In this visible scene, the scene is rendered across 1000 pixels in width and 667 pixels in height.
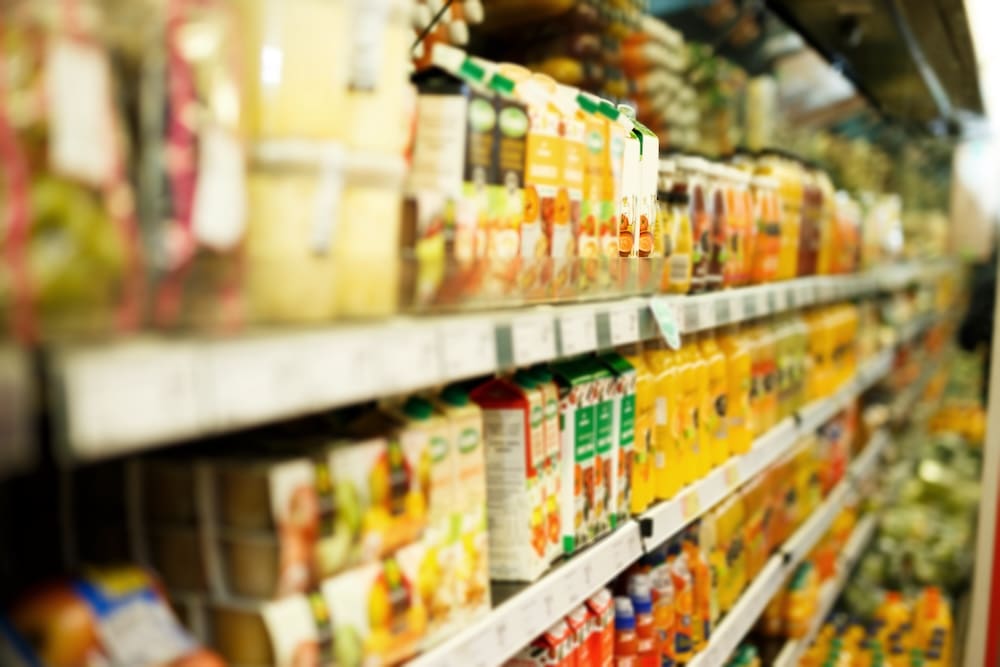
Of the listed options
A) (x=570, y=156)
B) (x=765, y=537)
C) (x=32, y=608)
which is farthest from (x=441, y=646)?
(x=765, y=537)

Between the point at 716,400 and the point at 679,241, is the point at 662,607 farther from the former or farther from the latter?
the point at 679,241

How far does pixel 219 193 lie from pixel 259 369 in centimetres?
14

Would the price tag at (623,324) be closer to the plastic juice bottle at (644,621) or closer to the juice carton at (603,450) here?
the juice carton at (603,450)

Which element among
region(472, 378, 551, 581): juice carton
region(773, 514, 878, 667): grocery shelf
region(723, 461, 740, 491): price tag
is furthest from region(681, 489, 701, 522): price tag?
region(773, 514, 878, 667): grocery shelf

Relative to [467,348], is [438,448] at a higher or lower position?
lower

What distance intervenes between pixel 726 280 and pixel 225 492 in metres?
1.60

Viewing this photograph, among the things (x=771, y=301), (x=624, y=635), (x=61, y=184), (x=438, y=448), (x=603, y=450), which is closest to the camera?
(x=61, y=184)

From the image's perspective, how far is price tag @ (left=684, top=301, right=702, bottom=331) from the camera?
6.06 ft

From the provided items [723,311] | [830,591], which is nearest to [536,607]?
[723,311]

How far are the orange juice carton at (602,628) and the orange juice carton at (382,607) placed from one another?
544mm

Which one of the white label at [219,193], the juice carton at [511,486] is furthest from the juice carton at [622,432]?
the white label at [219,193]

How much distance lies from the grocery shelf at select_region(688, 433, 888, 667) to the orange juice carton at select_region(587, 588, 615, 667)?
1.33 ft

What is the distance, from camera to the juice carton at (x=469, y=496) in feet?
3.81

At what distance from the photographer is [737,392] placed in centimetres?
231
